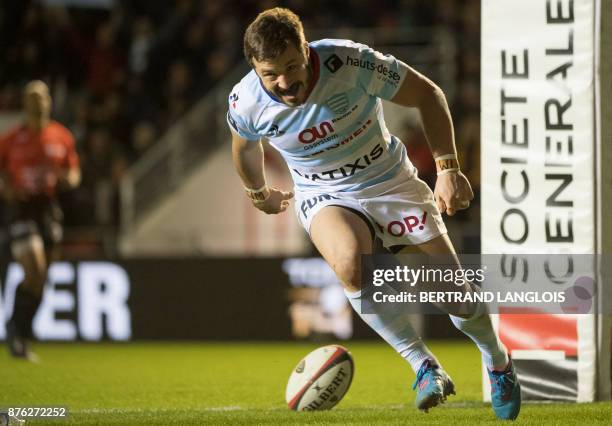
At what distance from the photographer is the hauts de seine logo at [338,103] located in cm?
543

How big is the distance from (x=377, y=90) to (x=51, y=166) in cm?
544

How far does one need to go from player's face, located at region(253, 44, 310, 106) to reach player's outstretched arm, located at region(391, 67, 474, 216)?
0.45 metres

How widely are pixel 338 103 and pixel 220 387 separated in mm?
2852

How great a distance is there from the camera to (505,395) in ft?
18.2

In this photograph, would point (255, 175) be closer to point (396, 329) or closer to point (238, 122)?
point (238, 122)

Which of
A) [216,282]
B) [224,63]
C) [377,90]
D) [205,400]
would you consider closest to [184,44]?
[224,63]

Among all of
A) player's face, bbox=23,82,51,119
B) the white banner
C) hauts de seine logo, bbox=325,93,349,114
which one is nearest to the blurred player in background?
player's face, bbox=23,82,51,119

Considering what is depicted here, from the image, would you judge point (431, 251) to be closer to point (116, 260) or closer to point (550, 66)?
point (550, 66)

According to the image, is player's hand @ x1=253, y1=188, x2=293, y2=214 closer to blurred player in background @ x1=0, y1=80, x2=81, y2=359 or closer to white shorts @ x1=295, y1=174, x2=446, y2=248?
white shorts @ x1=295, y1=174, x2=446, y2=248

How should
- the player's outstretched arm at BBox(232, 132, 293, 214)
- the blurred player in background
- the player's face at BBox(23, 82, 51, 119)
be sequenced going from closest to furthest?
the player's outstretched arm at BBox(232, 132, 293, 214), the player's face at BBox(23, 82, 51, 119), the blurred player in background

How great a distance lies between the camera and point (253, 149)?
18.7 feet

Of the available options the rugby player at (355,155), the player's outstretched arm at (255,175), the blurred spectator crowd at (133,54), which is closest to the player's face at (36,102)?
the blurred spectator crowd at (133,54)

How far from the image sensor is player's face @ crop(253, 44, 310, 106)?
5125 millimetres

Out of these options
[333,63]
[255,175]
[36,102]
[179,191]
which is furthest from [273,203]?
[179,191]
